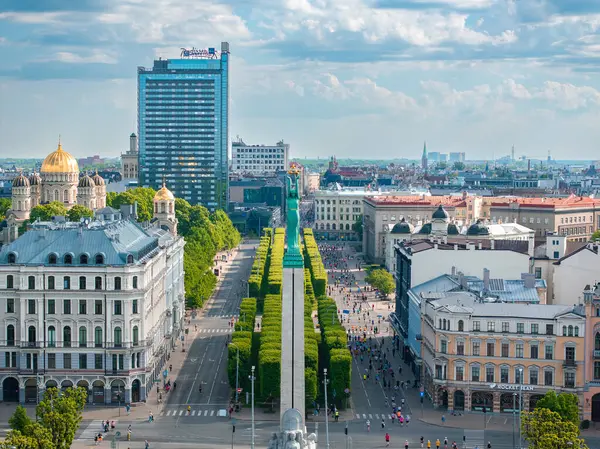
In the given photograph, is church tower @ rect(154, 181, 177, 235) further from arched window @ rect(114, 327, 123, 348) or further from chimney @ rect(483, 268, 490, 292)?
arched window @ rect(114, 327, 123, 348)

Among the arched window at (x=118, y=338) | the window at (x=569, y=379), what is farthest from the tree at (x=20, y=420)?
the window at (x=569, y=379)

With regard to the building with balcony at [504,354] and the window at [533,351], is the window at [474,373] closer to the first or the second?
the building with balcony at [504,354]

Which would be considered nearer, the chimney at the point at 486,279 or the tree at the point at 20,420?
the tree at the point at 20,420

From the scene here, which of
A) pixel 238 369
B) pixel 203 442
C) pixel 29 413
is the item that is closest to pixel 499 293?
pixel 238 369

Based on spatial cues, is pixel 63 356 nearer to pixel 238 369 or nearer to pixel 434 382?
pixel 238 369

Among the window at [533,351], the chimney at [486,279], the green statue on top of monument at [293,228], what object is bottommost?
the window at [533,351]

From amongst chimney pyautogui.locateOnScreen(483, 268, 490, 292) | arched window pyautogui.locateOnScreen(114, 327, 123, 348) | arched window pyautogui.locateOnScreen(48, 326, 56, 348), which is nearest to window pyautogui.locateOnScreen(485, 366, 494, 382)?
chimney pyautogui.locateOnScreen(483, 268, 490, 292)

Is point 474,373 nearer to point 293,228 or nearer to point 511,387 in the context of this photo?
point 511,387
